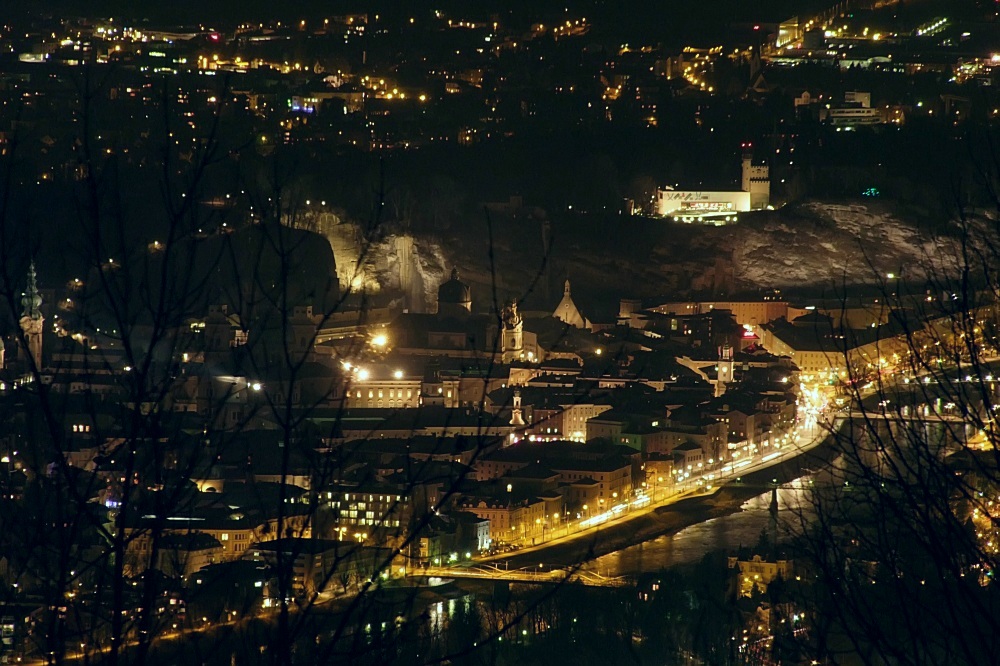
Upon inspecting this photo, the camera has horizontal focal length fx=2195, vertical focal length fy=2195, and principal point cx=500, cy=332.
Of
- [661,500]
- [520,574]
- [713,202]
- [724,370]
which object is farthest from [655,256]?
[520,574]

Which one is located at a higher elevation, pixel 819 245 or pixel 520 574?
pixel 819 245

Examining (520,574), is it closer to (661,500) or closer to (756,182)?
(661,500)

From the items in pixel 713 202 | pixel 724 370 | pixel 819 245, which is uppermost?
pixel 713 202

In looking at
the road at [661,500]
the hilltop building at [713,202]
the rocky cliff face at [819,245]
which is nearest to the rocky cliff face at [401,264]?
the hilltop building at [713,202]

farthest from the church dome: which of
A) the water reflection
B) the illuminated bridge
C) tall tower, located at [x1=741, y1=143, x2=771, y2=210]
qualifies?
the illuminated bridge

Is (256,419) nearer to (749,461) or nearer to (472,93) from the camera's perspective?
(749,461)

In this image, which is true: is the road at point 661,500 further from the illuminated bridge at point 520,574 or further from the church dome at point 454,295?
the church dome at point 454,295

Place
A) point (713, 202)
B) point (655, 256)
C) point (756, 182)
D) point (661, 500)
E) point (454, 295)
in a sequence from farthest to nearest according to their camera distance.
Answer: point (756, 182) < point (713, 202) < point (655, 256) < point (454, 295) < point (661, 500)
